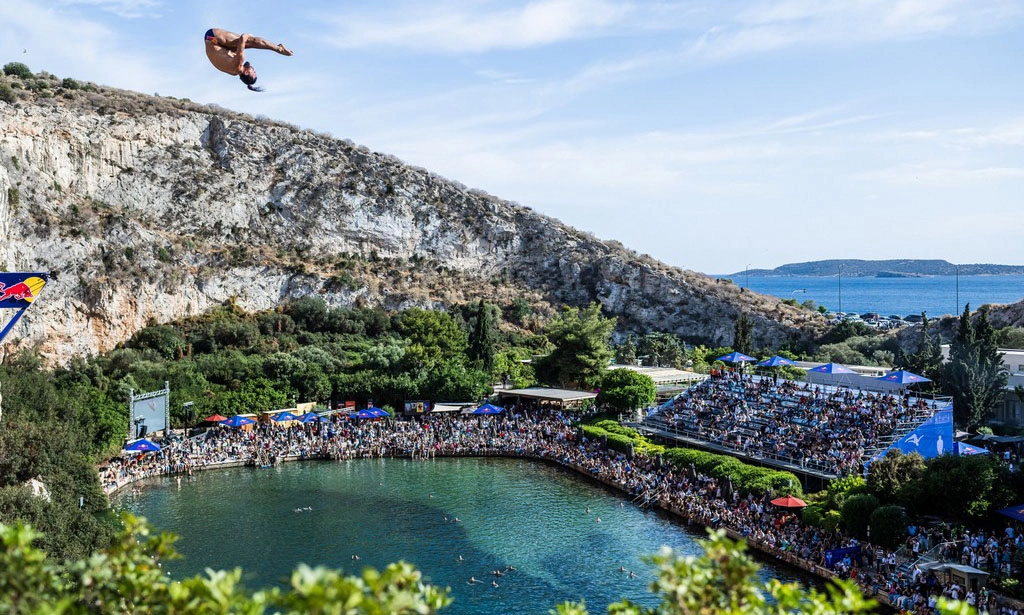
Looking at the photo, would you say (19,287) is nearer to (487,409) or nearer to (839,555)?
(839,555)

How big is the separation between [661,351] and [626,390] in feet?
61.3

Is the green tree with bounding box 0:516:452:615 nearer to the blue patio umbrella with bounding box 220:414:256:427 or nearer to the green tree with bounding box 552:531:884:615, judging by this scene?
the green tree with bounding box 552:531:884:615

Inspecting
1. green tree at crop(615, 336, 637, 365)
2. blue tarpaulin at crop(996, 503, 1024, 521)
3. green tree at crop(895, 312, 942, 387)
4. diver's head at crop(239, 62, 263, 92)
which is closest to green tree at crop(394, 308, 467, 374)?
green tree at crop(615, 336, 637, 365)

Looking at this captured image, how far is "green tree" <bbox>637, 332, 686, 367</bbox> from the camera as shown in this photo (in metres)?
55.5

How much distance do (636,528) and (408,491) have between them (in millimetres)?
9267

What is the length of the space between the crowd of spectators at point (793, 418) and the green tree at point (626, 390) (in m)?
1.37

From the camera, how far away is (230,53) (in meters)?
11.8

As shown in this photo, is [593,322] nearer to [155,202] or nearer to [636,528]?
[636,528]

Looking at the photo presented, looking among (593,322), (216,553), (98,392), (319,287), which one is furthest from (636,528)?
(319,287)

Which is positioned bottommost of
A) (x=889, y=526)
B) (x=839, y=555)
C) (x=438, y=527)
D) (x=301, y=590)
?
(x=438, y=527)

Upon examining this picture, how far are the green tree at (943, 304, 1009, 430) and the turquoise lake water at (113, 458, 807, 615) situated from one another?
15.8m

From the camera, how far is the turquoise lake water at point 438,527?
22188 millimetres

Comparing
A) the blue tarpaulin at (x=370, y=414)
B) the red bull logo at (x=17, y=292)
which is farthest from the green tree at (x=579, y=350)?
the red bull logo at (x=17, y=292)

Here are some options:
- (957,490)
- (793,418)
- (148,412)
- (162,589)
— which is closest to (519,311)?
(148,412)
